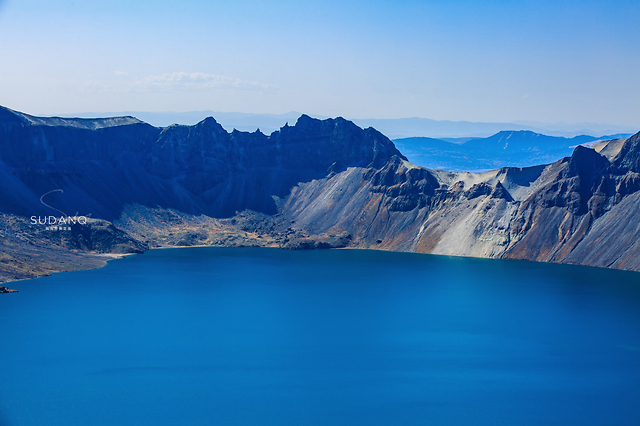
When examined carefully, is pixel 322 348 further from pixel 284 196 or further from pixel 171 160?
pixel 171 160

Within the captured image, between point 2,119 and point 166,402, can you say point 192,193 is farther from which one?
point 166,402

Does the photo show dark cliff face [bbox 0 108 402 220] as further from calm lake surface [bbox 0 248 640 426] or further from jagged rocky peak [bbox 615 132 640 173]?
jagged rocky peak [bbox 615 132 640 173]

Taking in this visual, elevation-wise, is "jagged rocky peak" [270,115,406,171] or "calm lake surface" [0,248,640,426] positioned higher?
"jagged rocky peak" [270,115,406,171]

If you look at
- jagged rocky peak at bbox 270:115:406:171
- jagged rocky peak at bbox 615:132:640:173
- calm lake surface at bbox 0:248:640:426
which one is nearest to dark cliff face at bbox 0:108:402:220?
jagged rocky peak at bbox 270:115:406:171

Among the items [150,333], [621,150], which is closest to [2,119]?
[150,333]

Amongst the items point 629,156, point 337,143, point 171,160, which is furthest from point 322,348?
point 171,160
